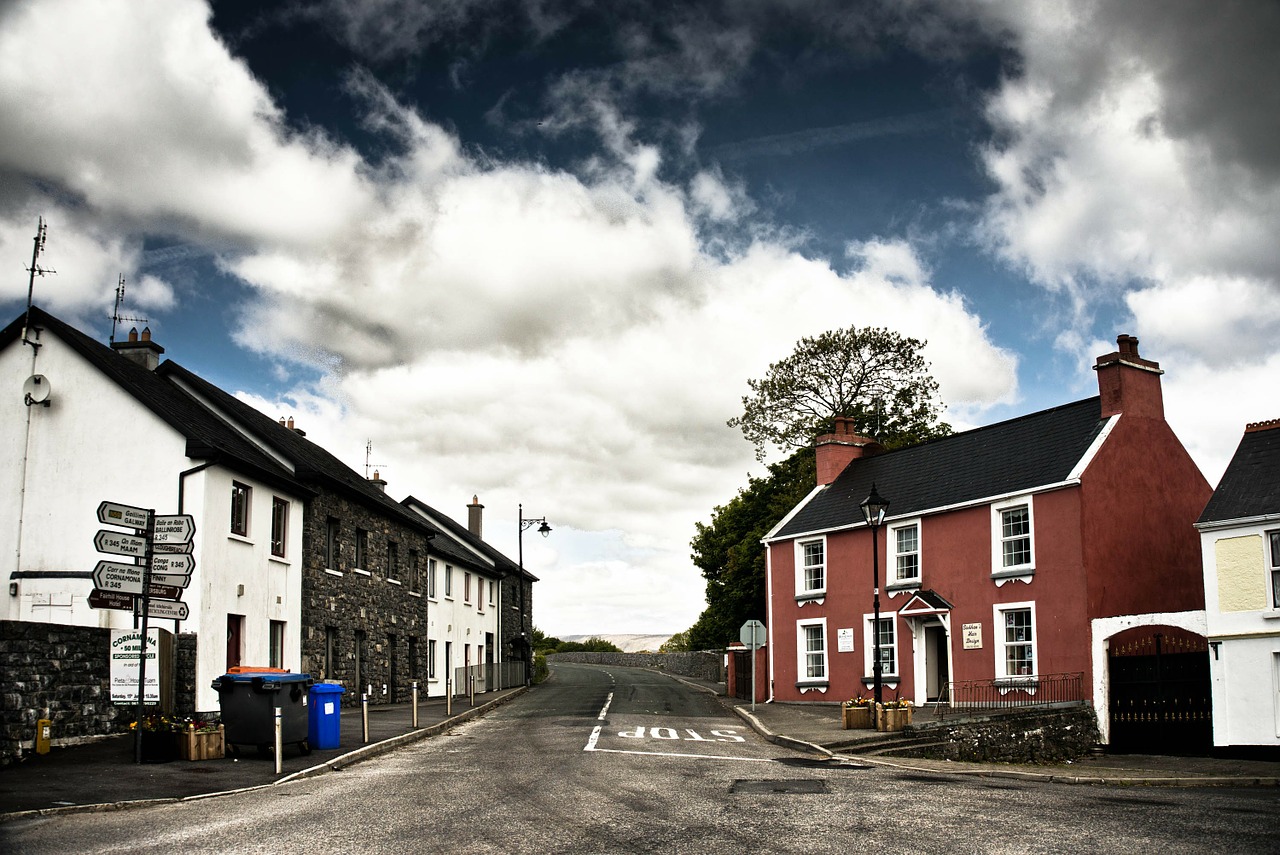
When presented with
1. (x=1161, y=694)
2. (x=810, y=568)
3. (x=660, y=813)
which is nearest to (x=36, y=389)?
(x=660, y=813)

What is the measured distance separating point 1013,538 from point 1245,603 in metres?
6.49

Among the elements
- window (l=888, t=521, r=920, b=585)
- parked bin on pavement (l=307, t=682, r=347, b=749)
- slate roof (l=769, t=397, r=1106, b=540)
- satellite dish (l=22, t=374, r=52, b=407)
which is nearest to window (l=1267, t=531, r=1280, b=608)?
slate roof (l=769, t=397, r=1106, b=540)

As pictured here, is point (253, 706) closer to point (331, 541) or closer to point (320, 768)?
point (320, 768)

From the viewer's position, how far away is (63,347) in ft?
73.5

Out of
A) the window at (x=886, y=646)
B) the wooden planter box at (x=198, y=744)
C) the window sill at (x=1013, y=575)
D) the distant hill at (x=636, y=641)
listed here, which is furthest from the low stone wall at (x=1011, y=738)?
the distant hill at (x=636, y=641)

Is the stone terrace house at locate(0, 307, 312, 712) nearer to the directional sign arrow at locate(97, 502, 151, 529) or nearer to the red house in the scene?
the directional sign arrow at locate(97, 502, 151, 529)

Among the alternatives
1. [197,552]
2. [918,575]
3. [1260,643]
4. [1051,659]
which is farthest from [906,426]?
[197,552]

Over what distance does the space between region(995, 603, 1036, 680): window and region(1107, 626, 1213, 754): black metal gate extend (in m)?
2.63

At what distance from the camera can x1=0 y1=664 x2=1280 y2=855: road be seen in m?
9.60

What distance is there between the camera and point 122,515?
1552 centimetres

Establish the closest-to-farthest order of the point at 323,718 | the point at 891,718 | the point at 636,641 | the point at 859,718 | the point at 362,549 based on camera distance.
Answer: the point at 323,718, the point at 891,718, the point at 859,718, the point at 362,549, the point at 636,641

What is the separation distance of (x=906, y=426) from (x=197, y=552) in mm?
30209

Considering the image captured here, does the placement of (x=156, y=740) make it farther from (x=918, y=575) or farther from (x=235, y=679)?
(x=918, y=575)

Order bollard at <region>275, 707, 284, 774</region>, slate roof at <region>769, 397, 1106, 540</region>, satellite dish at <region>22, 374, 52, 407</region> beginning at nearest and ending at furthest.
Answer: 1. bollard at <region>275, 707, 284, 774</region>
2. satellite dish at <region>22, 374, 52, 407</region>
3. slate roof at <region>769, 397, 1106, 540</region>
